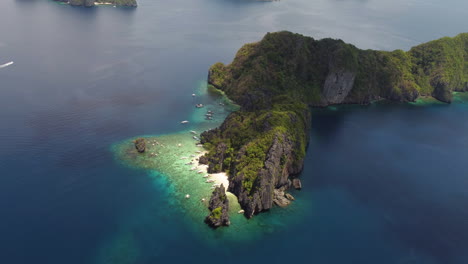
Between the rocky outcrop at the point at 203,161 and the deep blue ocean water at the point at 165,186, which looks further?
the rocky outcrop at the point at 203,161

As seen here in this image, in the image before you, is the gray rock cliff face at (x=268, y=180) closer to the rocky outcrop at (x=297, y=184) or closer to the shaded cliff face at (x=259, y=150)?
the shaded cliff face at (x=259, y=150)

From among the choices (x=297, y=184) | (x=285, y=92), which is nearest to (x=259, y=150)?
(x=297, y=184)

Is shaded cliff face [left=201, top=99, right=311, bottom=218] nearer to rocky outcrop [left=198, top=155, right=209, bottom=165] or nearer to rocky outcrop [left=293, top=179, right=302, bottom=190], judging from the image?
rocky outcrop [left=198, top=155, right=209, bottom=165]

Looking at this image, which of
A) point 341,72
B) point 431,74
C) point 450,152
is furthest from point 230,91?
point 431,74

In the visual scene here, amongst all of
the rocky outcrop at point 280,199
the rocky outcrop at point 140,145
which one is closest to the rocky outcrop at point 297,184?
the rocky outcrop at point 280,199

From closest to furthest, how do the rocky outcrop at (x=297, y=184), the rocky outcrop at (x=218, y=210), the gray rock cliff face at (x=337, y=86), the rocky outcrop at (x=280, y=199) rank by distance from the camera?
the rocky outcrop at (x=218, y=210), the rocky outcrop at (x=280, y=199), the rocky outcrop at (x=297, y=184), the gray rock cliff face at (x=337, y=86)

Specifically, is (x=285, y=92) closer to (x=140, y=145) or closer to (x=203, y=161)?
(x=203, y=161)

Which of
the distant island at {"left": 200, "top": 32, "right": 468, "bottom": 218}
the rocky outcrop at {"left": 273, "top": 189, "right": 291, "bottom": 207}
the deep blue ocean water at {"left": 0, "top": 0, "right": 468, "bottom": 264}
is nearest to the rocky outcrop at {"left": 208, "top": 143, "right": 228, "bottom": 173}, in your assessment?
the distant island at {"left": 200, "top": 32, "right": 468, "bottom": 218}
